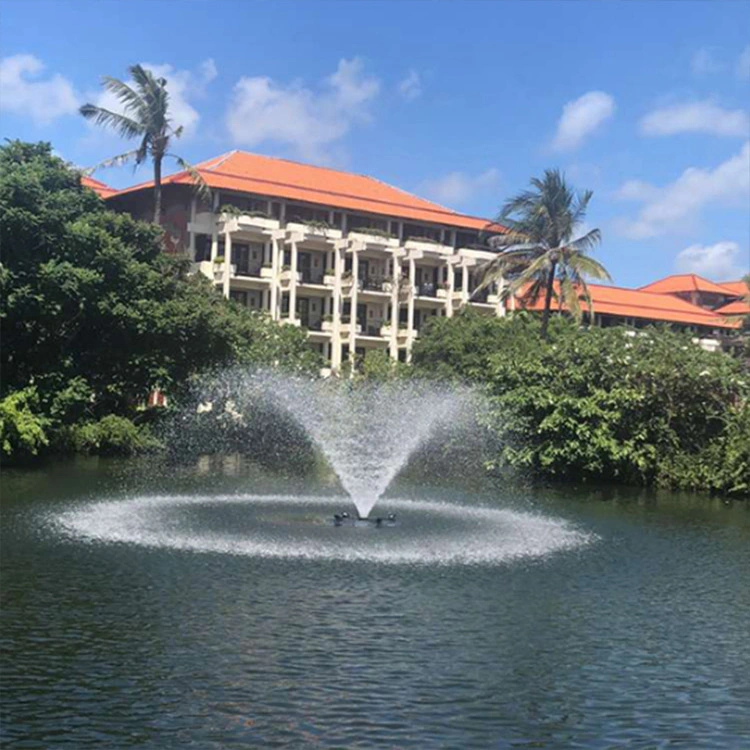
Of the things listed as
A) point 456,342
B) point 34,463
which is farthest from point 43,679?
point 456,342

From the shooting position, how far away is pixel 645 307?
75.1 m

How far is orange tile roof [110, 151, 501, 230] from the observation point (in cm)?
6031

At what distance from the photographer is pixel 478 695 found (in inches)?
463

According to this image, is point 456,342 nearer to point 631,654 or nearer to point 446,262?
point 446,262

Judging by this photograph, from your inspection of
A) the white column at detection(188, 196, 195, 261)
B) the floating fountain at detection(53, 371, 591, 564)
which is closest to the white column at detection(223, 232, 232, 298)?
the white column at detection(188, 196, 195, 261)

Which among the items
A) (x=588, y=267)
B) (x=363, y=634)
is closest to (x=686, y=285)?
(x=588, y=267)

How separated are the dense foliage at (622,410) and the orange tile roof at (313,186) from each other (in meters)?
20.7

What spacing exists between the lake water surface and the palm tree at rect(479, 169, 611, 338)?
75.9ft

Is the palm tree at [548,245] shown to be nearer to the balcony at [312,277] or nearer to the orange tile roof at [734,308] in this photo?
the balcony at [312,277]

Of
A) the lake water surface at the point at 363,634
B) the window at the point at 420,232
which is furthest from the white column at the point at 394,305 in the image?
the lake water surface at the point at 363,634

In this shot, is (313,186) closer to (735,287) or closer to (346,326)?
(346,326)

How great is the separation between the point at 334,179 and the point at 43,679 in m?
59.2

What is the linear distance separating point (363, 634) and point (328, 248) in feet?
165

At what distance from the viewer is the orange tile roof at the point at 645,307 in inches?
2844
